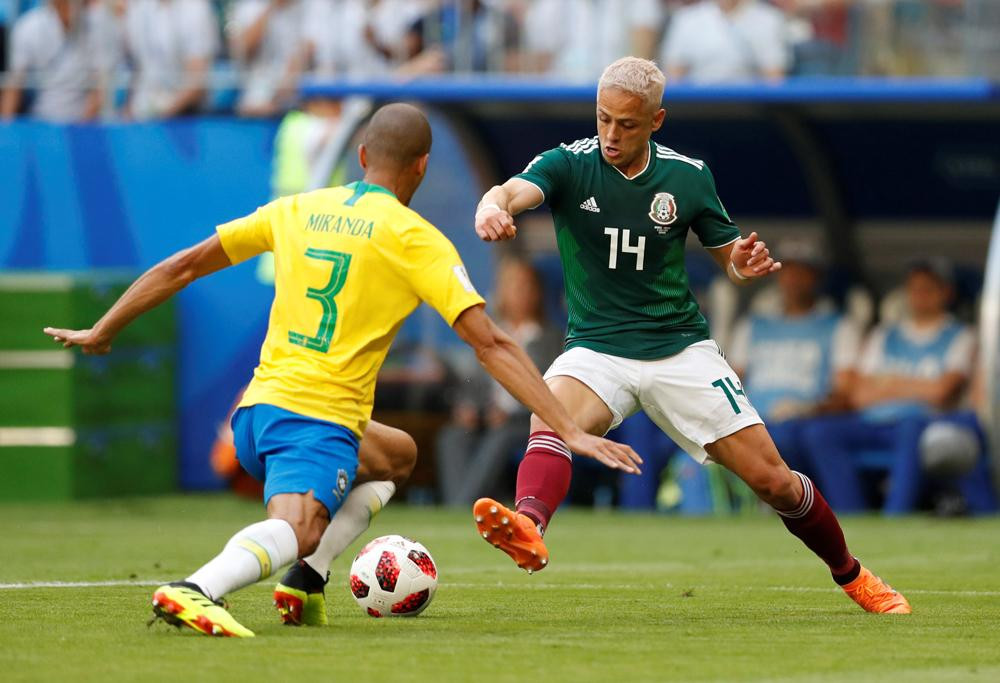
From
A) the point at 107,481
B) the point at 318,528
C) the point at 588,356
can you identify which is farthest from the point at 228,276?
the point at 318,528

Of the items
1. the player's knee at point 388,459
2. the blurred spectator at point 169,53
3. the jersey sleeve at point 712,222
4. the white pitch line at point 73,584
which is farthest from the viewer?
the blurred spectator at point 169,53

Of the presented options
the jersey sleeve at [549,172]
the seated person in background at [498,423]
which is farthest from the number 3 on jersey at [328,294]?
the seated person in background at [498,423]

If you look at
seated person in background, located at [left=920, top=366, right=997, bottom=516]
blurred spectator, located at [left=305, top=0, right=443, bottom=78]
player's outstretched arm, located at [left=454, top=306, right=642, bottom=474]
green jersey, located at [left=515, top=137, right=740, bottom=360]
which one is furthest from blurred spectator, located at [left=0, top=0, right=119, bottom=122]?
player's outstretched arm, located at [left=454, top=306, right=642, bottom=474]

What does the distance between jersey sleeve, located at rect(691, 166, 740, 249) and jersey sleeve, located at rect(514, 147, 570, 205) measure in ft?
1.95

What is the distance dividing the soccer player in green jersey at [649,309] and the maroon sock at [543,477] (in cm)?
1

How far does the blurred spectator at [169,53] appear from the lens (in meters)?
18.8

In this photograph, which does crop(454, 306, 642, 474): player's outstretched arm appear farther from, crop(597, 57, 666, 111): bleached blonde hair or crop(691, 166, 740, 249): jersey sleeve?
crop(691, 166, 740, 249): jersey sleeve

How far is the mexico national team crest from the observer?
8086 millimetres

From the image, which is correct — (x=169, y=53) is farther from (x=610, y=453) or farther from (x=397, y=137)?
(x=610, y=453)

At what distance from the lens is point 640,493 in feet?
51.8

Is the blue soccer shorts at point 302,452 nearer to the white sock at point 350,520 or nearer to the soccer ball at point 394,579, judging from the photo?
the white sock at point 350,520

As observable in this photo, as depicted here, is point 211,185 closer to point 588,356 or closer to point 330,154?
point 330,154

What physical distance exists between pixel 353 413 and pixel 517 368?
65 centimetres

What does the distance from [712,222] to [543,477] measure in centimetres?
139
